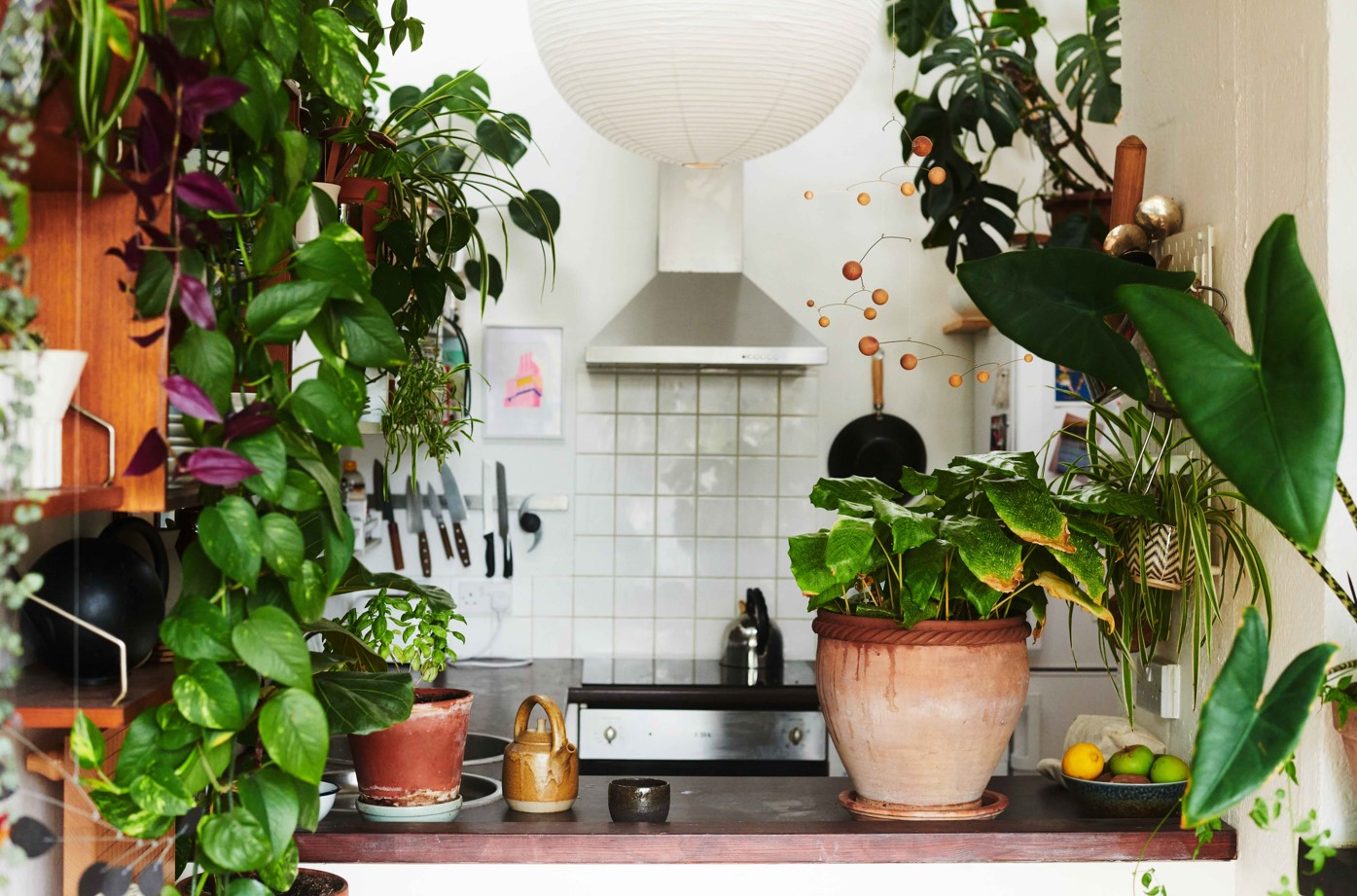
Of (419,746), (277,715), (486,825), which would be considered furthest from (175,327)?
(486,825)

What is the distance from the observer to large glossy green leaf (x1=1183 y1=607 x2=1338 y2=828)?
45.1 inches

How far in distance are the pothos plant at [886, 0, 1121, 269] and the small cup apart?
164cm

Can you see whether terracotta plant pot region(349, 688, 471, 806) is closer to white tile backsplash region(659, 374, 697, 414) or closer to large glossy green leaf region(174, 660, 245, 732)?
large glossy green leaf region(174, 660, 245, 732)

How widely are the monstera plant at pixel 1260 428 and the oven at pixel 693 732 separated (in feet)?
6.79

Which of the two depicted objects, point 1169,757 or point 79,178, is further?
point 1169,757

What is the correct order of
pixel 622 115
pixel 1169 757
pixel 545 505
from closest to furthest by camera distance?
pixel 1169 757
pixel 622 115
pixel 545 505

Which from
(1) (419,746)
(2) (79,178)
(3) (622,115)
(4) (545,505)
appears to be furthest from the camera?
(4) (545,505)

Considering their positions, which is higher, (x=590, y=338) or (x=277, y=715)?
(x=590, y=338)

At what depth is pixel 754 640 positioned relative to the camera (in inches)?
140

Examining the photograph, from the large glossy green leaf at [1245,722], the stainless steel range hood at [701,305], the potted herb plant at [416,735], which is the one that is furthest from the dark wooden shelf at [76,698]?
the stainless steel range hood at [701,305]

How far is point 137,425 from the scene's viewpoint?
1.12 m

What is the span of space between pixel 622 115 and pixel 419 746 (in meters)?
1.04

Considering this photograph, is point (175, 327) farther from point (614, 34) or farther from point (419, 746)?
point (614, 34)

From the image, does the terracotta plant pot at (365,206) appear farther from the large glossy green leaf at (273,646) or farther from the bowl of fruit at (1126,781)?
the bowl of fruit at (1126,781)
